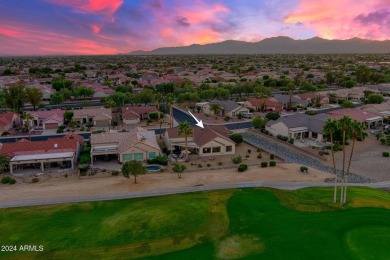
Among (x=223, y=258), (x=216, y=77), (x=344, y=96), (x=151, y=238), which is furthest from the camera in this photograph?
(x=216, y=77)

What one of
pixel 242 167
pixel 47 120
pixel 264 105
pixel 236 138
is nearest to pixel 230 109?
pixel 264 105

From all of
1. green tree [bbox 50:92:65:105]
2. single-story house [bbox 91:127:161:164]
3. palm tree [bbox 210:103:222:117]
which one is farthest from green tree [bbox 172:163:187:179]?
green tree [bbox 50:92:65:105]

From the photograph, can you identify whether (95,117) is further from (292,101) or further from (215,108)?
(292,101)

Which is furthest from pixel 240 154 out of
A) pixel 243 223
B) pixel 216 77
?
pixel 216 77

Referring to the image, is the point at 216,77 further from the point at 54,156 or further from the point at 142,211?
the point at 142,211

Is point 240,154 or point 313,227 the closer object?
point 313,227
